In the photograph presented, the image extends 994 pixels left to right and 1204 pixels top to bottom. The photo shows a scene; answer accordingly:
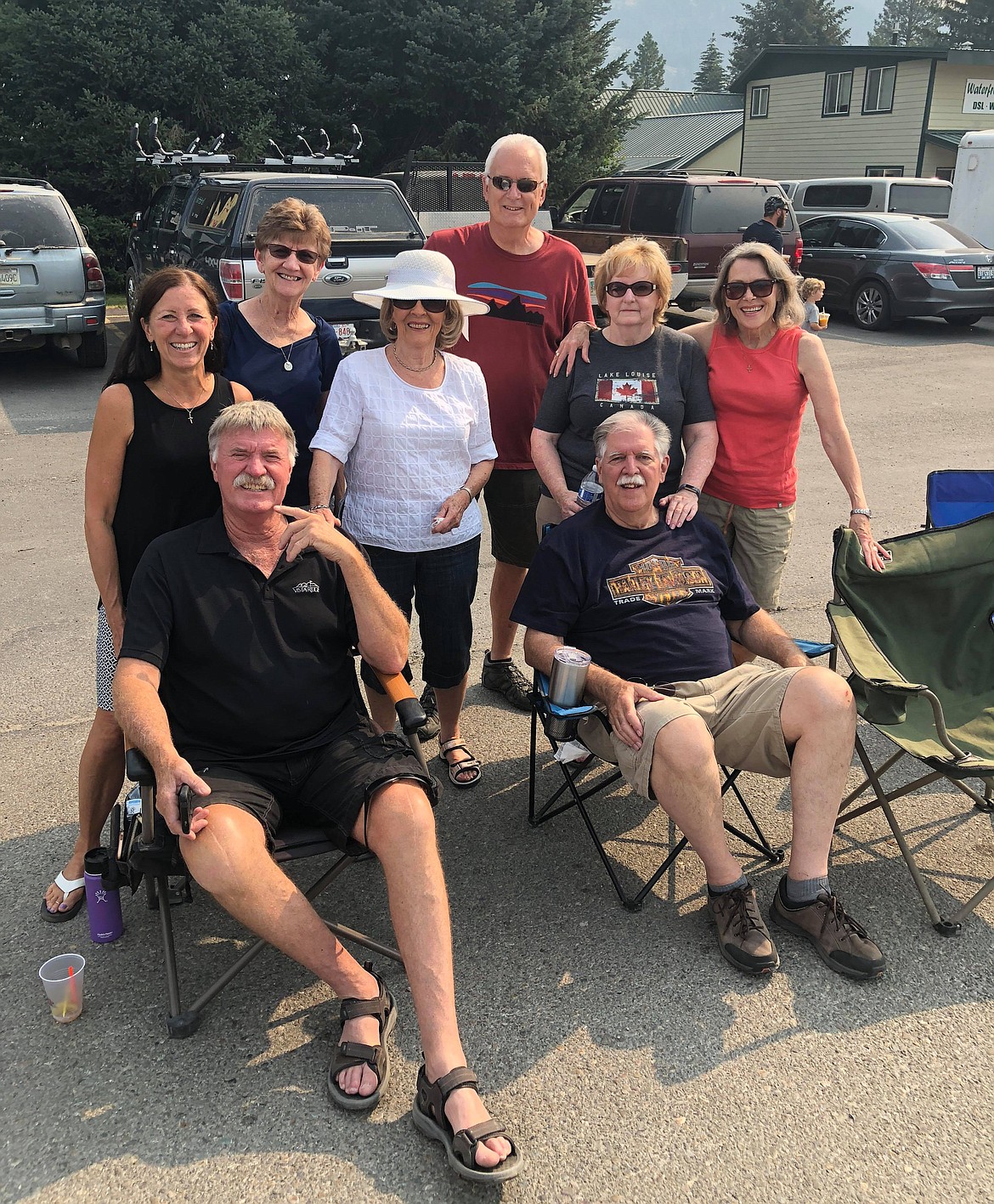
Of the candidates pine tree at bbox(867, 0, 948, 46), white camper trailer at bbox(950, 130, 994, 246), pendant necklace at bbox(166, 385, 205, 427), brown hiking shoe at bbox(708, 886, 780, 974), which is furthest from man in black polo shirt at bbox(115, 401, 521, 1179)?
pine tree at bbox(867, 0, 948, 46)

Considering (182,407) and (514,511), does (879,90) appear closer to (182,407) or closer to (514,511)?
(514,511)

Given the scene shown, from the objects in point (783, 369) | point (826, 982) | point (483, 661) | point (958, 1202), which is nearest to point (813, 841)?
point (826, 982)

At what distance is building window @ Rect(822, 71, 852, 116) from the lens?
2714cm

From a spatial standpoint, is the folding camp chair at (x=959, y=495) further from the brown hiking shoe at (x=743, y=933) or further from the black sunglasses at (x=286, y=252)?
the black sunglasses at (x=286, y=252)

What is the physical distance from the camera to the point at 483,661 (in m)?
4.51

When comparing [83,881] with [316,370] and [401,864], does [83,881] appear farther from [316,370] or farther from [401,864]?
[316,370]

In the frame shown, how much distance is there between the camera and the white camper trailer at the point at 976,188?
47.6 feet

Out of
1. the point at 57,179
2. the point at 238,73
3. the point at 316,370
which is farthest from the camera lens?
the point at 238,73

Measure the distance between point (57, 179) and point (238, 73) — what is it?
3523 millimetres

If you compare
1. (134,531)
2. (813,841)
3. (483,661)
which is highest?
(134,531)

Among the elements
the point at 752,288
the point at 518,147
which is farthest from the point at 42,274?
the point at 752,288

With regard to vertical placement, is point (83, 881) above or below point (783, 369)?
below

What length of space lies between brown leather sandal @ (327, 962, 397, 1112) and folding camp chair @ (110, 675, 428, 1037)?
8.1 inches

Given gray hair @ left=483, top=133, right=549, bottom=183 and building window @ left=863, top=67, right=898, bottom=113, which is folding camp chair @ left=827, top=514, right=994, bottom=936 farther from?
building window @ left=863, top=67, right=898, bottom=113
